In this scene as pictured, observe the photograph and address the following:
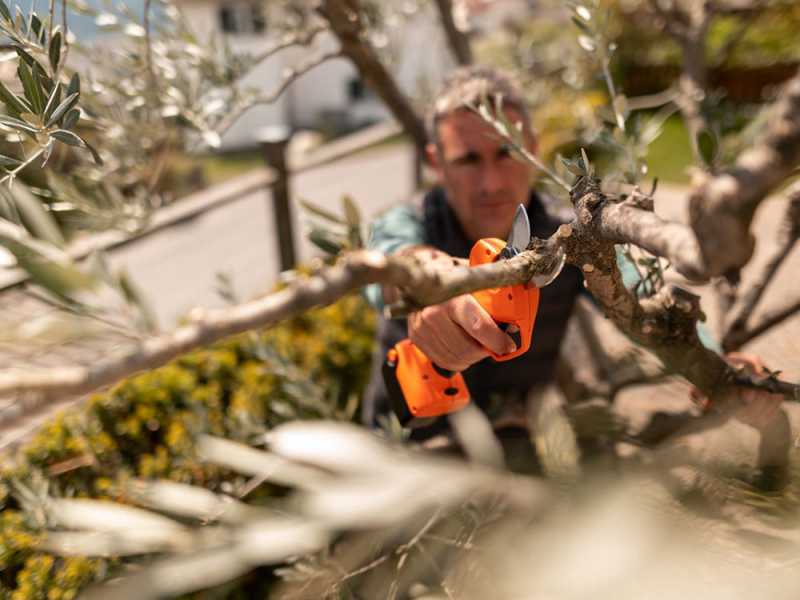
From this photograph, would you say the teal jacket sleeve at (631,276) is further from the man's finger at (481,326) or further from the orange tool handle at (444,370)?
the man's finger at (481,326)

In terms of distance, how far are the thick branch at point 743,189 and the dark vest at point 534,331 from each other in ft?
4.17

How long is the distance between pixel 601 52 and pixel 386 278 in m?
0.92

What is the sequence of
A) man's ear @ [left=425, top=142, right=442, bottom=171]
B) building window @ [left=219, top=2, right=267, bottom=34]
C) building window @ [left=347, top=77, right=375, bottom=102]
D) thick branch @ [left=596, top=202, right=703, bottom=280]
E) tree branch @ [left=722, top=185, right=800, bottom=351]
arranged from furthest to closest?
building window @ [left=347, top=77, right=375, bottom=102] < building window @ [left=219, top=2, right=267, bottom=34] < man's ear @ [left=425, top=142, right=442, bottom=171] < tree branch @ [left=722, top=185, right=800, bottom=351] < thick branch @ [left=596, top=202, right=703, bottom=280]

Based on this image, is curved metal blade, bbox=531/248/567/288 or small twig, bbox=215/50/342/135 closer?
curved metal blade, bbox=531/248/567/288

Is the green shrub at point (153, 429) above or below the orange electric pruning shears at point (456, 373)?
below

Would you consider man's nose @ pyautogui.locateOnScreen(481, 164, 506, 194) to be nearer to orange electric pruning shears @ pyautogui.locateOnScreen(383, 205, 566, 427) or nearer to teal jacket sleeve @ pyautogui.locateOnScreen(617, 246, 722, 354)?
teal jacket sleeve @ pyautogui.locateOnScreen(617, 246, 722, 354)

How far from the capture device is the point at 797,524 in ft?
2.02

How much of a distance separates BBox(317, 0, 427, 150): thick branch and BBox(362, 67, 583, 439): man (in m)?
0.37

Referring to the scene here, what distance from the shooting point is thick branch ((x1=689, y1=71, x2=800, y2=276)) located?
1.47 ft

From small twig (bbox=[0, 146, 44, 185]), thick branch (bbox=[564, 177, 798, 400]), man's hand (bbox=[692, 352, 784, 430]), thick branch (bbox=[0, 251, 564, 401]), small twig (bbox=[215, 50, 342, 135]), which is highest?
small twig (bbox=[215, 50, 342, 135])

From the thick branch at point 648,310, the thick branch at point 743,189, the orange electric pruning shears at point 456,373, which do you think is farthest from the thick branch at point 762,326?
A: the thick branch at point 743,189

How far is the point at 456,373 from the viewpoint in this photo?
3.57ft

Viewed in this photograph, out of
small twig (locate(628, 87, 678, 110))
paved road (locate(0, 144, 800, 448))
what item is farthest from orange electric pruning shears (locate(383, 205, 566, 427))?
small twig (locate(628, 87, 678, 110))

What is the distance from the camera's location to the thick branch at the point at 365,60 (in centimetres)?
181
